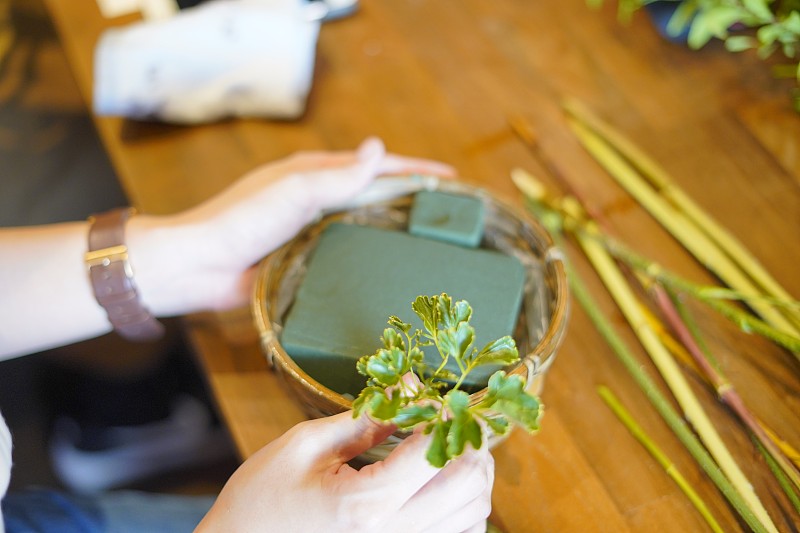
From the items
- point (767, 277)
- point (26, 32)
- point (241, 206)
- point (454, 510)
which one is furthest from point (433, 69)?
point (26, 32)

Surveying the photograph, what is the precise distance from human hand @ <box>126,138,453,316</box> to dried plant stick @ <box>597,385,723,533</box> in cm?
31

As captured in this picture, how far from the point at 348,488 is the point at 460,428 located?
97 mm

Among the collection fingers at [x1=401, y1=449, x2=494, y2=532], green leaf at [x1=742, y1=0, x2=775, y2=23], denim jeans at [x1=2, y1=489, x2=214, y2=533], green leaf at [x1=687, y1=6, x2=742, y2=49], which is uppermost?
green leaf at [x1=742, y1=0, x2=775, y2=23]

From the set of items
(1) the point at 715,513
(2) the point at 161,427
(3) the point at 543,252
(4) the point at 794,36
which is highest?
(4) the point at 794,36

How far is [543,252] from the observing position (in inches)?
23.0

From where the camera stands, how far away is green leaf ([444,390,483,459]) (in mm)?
389

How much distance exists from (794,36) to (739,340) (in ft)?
1.07

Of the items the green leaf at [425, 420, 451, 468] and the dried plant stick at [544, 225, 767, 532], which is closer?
the green leaf at [425, 420, 451, 468]

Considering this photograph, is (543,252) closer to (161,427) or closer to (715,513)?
(715,513)

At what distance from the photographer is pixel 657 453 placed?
559 millimetres

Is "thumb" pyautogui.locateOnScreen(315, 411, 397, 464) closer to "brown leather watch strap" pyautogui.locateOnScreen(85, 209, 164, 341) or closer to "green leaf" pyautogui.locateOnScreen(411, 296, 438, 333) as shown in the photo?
"green leaf" pyautogui.locateOnScreen(411, 296, 438, 333)

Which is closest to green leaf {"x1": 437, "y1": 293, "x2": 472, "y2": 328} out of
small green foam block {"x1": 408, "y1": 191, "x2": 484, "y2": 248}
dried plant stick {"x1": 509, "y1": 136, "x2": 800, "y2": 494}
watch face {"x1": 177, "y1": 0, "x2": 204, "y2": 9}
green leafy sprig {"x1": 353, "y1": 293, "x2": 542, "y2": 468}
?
green leafy sprig {"x1": 353, "y1": 293, "x2": 542, "y2": 468}

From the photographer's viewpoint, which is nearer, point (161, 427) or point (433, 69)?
point (433, 69)

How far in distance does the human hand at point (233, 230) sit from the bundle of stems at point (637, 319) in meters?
0.19
